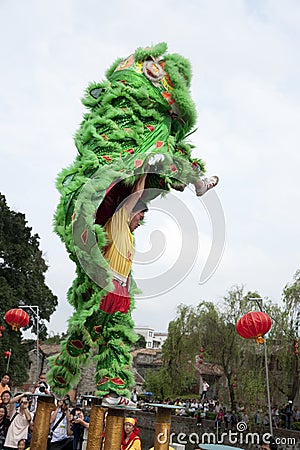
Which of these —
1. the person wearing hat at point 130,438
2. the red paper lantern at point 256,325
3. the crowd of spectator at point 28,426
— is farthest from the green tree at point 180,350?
the person wearing hat at point 130,438

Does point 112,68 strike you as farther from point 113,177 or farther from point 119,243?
point 119,243

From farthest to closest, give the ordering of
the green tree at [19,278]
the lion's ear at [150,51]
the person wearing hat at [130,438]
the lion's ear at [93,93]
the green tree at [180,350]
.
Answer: the green tree at [180,350], the green tree at [19,278], the person wearing hat at [130,438], the lion's ear at [150,51], the lion's ear at [93,93]

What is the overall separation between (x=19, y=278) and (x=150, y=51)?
53.9 feet

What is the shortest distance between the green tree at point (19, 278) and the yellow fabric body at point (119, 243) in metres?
15.0

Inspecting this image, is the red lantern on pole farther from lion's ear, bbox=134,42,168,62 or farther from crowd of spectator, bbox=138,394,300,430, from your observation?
lion's ear, bbox=134,42,168,62

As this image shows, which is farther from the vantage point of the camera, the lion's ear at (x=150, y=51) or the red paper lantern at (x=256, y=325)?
the red paper lantern at (x=256, y=325)

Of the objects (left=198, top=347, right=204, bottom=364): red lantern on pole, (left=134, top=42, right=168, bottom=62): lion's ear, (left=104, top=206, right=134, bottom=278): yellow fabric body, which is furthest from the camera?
(left=198, top=347, right=204, bottom=364): red lantern on pole

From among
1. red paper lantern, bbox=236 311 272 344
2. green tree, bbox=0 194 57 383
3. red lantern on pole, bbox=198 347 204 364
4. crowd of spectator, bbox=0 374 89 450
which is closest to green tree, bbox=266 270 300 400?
red lantern on pole, bbox=198 347 204 364

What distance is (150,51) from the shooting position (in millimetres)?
4195

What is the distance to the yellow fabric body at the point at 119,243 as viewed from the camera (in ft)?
12.2

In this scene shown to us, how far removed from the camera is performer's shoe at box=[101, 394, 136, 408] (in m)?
3.46

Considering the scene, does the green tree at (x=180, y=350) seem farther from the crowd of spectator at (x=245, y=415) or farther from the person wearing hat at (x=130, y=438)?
the person wearing hat at (x=130, y=438)

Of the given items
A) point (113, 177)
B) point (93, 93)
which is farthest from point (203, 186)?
point (93, 93)

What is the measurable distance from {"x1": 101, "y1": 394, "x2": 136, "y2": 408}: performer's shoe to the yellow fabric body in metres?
0.89
